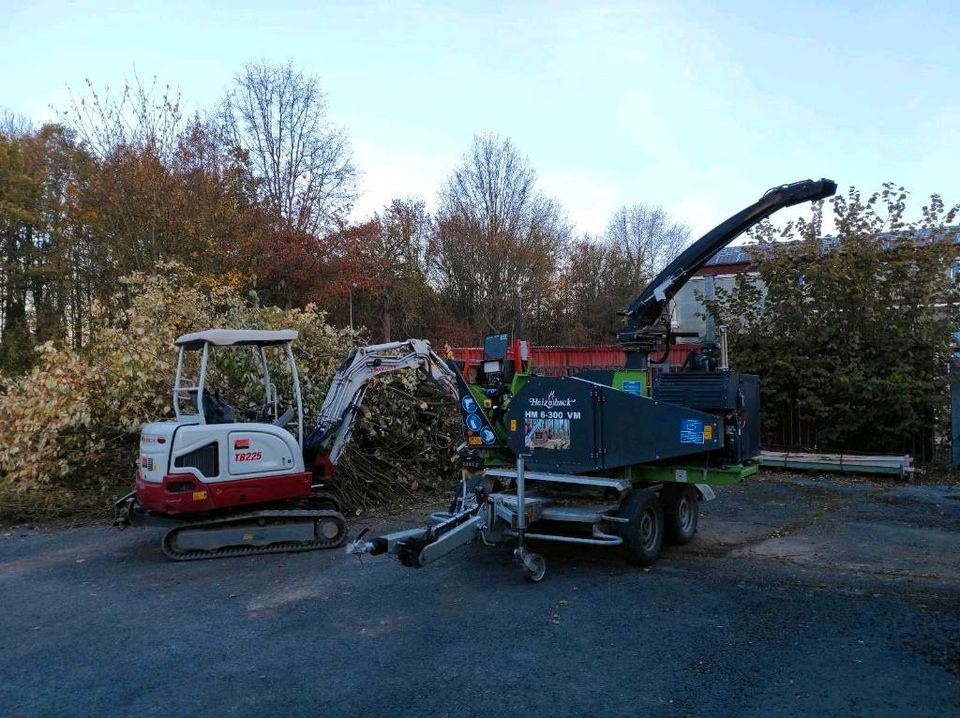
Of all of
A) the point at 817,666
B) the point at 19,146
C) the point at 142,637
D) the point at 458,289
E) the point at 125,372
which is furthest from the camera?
the point at 458,289

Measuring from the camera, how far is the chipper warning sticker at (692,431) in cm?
665

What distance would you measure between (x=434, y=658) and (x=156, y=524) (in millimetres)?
4071

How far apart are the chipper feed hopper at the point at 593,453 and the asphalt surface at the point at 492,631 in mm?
371

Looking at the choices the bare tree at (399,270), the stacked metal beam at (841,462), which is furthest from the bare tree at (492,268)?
the stacked metal beam at (841,462)

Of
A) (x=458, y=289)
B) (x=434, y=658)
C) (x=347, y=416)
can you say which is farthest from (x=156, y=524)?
(x=458, y=289)

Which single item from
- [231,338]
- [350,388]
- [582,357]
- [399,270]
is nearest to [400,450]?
[350,388]

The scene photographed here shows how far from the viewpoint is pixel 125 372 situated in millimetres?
A: 10180

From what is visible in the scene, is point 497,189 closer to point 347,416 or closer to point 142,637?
point 347,416

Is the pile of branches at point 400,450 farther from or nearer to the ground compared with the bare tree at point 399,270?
nearer to the ground

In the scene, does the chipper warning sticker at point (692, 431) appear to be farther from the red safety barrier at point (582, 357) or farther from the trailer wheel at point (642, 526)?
the red safety barrier at point (582, 357)

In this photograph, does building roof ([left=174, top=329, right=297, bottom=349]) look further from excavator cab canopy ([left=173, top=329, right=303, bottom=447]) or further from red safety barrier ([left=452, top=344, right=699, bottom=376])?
red safety barrier ([left=452, top=344, right=699, bottom=376])

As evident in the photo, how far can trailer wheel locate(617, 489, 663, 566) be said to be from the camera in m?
6.76

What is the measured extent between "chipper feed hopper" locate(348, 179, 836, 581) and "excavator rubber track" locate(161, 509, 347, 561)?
5.28 feet

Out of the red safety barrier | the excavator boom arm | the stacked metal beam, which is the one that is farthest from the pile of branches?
the red safety barrier
